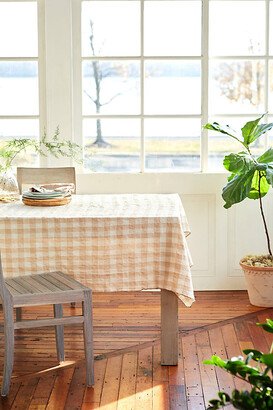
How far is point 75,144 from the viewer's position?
5.55 metres

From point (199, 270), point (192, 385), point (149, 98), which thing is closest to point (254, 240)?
point (199, 270)

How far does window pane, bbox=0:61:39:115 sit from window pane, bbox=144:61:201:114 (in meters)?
0.77

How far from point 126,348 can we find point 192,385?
2.13 feet

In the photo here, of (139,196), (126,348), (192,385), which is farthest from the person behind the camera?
(139,196)

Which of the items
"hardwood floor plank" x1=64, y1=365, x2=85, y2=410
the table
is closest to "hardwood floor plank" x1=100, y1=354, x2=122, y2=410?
"hardwood floor plank" x1=64, y1=365, x2=85, y2=410

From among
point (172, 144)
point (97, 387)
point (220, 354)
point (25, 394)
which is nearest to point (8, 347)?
point (25, 394)

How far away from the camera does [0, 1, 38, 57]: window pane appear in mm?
5594

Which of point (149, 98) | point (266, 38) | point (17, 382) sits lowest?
point (17, 382)

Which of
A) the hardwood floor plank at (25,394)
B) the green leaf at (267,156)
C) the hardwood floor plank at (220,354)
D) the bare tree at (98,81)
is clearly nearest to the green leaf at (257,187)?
the green leaf at (267,156)

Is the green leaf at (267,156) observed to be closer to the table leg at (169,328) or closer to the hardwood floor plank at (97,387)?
the table leg at (169,328)

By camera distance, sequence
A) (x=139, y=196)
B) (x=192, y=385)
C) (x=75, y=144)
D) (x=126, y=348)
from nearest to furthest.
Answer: (x=192, y=385), (x=126, y=348), (x=139, y=196), (x=75, y=144)

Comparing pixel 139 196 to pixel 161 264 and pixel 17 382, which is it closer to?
pixel 161 264

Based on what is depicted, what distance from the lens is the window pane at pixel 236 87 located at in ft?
18.5

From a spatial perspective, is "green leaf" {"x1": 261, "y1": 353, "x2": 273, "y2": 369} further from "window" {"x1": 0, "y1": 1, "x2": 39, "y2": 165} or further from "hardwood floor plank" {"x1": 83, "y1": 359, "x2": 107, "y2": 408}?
"window" {"x1": 0, "y1": 1, "x2": 39, "y2": 165}
